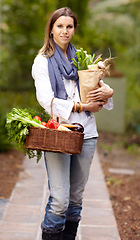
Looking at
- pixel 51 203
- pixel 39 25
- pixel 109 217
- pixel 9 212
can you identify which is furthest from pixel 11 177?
pixel 39 25

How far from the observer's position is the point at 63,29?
3148 mm

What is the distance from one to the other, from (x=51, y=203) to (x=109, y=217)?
1.70 metres

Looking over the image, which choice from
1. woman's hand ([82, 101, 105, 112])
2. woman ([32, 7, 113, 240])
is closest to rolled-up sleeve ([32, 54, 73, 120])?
woman ([32, 7, 113, 240])

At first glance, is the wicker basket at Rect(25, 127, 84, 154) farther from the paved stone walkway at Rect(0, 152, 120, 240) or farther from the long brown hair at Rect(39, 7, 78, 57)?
the paved stone walkway at Rect(0, 152, 120, 240)

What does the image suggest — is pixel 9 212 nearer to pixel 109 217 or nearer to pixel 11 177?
pixel 109 217

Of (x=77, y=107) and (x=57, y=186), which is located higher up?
(x=77, y=107)

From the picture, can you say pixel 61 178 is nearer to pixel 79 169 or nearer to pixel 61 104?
pixel 79 169

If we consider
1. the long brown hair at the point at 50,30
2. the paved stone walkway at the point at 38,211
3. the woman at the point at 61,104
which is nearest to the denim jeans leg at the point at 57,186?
the woman at the point at 61,104

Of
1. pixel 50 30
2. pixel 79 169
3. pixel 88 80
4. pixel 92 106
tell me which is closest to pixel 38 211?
pixel 79 169

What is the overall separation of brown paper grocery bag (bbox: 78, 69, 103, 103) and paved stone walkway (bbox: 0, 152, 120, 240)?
161 centimetres

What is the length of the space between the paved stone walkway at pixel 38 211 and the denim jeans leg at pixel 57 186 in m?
0.98

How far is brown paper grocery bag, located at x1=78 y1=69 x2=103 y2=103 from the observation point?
3.11m

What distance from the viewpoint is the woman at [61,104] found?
120 inches

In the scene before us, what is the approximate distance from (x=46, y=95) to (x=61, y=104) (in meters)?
0.12
